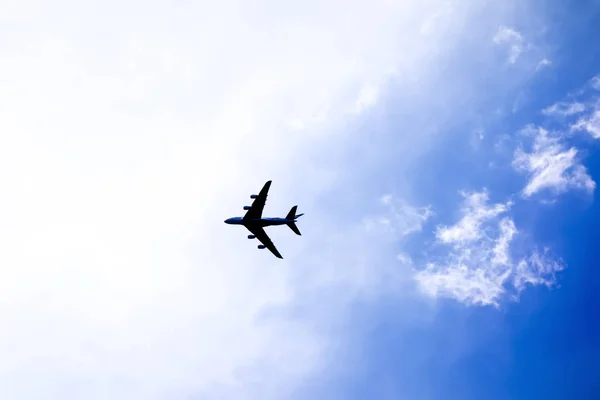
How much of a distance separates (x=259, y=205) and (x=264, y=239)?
45.6 feet

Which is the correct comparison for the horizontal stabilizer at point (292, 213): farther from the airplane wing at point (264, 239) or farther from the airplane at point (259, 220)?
the airplane wing at point (264, 239)

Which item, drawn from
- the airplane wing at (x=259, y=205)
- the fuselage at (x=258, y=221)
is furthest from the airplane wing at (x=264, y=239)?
the airplane wing at (x=259, y=205)

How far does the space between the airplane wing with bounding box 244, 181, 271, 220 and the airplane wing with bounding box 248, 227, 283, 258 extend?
558 centimetres

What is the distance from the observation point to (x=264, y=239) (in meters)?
141

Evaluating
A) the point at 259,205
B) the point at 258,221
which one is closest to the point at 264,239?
the point at 258,221

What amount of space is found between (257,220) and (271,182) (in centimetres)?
1318

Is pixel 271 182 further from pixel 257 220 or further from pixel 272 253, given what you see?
pixel 272 253

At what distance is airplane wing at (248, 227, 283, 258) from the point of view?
453ft

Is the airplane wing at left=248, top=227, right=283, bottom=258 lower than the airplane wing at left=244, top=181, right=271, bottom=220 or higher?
lower

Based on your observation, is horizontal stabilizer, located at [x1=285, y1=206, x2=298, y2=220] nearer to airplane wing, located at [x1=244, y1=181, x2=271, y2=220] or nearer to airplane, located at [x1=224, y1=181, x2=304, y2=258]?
airplane, located at [x1=224, y1=181, x2=304, y2=258]

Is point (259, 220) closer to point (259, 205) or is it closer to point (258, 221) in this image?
point (258, 221)

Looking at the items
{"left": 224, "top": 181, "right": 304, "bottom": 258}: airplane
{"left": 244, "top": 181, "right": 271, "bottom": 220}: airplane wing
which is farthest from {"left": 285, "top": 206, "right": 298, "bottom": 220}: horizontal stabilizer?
{"left": 244, "top": 181, "right": 271, "bottom": 220}: airplane wing

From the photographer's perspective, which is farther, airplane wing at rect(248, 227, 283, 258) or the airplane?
airplane wing at rect(248, 227, 283, 258)

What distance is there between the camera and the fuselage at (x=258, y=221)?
13138cm
